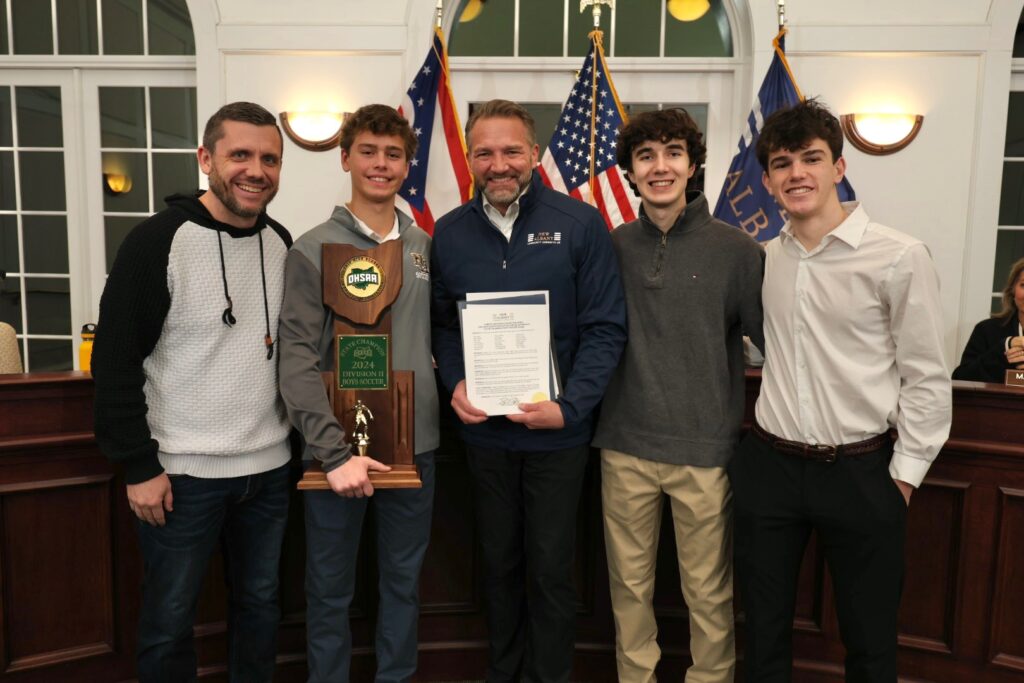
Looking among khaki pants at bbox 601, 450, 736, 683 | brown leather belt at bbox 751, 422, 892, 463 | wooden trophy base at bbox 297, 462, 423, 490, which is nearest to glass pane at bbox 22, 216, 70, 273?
wooden trophy base at bbox 297, 462, 423, 490

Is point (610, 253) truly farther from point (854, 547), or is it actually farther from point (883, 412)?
point (854, 547)

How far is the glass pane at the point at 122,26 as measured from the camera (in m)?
4.26

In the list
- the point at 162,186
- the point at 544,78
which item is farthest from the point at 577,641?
the point at 162,186

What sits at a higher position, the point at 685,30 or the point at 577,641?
the point at 685,30

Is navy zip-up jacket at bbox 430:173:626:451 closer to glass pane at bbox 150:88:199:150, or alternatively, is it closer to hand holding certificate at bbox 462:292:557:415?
hand holding certificate at bbox 462:292:557:415

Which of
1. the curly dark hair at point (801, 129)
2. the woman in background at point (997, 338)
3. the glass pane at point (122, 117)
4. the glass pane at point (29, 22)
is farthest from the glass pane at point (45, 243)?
the woman in background at point (997, 338)

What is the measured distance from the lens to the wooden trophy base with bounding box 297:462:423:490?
1572mm

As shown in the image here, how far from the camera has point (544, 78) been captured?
4.20m

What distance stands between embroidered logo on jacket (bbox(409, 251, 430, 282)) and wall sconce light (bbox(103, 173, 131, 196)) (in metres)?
3.54

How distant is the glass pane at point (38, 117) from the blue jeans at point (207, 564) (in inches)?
150

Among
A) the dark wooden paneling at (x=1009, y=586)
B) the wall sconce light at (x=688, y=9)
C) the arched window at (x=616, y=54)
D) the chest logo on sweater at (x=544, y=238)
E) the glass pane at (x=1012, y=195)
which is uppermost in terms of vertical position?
the wall sconce light at (x=688, y=9)

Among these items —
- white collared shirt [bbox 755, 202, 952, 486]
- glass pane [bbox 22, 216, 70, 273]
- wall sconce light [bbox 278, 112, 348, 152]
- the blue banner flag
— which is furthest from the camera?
glass pane [bbox 22, 216, 70, 273]

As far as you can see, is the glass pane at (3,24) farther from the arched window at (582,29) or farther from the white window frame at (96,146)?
the arched window at (582,29)

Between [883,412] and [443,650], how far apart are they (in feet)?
4.83
